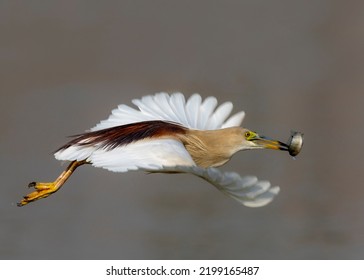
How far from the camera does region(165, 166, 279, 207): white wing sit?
457 centimetres

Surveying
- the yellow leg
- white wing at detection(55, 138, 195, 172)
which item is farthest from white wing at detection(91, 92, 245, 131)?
white wing at detection(55, 138, 195, 172)

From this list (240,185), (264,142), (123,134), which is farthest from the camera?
(264,142)

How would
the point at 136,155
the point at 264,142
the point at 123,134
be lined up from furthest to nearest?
the point at 264,142
the point at 123,134
the point at 136,155

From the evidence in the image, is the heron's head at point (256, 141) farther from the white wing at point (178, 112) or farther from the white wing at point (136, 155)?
the white wing at point (136, 155)

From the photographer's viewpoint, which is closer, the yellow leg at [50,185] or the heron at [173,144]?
the heron at [173,144]

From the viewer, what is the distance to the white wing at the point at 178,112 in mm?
5868

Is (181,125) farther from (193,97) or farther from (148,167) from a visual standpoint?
(148,167)

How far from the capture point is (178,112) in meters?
5.93

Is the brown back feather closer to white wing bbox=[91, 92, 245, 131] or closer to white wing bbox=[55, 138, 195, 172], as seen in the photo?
white wing bbox=[55, 138, 195, 172]

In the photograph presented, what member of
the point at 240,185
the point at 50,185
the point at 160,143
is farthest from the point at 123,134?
the point at 240,185

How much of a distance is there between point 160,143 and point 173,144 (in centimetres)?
6

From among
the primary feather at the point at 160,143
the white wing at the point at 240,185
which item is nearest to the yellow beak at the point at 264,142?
the primary feather at the point at 160,143

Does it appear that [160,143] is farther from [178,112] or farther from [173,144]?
[178,112]

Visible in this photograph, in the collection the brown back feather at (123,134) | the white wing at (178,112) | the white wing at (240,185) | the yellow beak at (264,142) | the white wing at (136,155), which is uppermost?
the white wing at (178,112)
